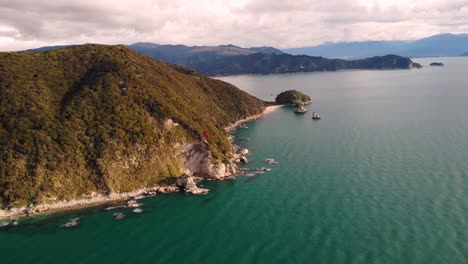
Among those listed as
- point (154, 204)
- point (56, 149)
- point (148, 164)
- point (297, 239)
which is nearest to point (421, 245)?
point (297, 239)

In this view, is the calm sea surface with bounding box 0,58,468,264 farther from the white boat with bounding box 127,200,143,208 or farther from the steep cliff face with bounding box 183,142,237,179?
the steep cliff face with bounding box 183,142,237,179

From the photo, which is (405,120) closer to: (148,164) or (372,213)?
(372,213)

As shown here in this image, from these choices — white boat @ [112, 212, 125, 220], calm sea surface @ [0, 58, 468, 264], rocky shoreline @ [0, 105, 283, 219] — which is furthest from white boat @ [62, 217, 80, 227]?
white boat @ [112, 212, 125, 220]

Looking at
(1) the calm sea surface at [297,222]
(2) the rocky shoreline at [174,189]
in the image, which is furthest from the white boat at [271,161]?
(2) the rocky shoreline at [174,189]

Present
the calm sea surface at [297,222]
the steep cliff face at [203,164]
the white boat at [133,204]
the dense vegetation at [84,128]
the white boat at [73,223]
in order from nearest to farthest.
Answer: the calm sea surface at [297,222], the white boat at [73,223], the white boat at [133,204], the dense vegetation at [84,128], the steep cliff face at [203,164]

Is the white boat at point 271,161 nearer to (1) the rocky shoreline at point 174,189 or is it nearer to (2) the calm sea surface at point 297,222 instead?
(2) the calm sea surface at point 297,222

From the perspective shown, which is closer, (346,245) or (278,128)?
(346,245)
